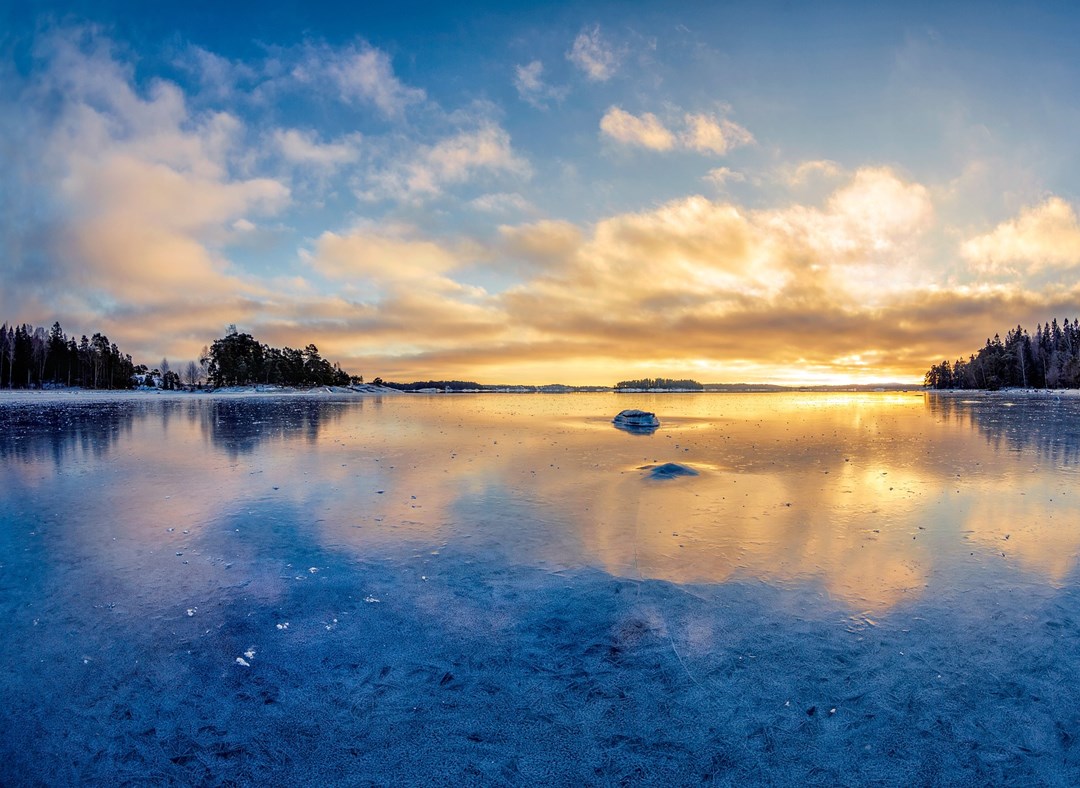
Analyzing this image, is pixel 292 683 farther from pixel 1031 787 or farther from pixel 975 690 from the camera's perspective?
pixel 975 690

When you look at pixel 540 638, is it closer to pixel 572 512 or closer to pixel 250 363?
pixel 572 512

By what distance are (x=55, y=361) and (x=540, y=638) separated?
16406 centimetres

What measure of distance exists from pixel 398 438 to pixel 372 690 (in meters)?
24.2

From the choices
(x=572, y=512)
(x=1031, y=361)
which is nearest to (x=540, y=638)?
(x=572, y=512)

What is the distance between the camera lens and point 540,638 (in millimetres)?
5621

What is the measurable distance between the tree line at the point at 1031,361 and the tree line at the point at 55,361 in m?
244

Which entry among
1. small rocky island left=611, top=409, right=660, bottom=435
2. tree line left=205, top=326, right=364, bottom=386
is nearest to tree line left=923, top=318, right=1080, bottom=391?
small rocky island left=611, top=409, right=660, bottom=435

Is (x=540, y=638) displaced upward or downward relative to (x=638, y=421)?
downward

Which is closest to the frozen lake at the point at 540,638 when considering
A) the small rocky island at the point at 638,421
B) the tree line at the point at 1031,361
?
the small rocky island at the point at 638,421

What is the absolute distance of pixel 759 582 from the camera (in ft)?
23.6

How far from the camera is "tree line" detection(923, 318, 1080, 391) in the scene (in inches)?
5074

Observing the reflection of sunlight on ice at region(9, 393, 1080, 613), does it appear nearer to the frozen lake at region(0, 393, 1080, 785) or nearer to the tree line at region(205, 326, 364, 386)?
the frozen lake at region(0, 393, 1080, 785)

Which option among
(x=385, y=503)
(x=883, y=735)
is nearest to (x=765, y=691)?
(x=883, y=735)

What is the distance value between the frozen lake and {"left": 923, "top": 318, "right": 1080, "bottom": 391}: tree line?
165302mm
